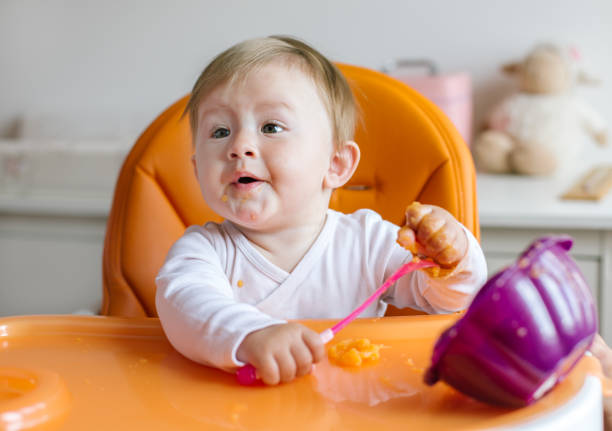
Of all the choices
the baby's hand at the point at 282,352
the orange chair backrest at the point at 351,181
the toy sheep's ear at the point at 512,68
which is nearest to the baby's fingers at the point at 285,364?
the baby's hand at the point at 282,352

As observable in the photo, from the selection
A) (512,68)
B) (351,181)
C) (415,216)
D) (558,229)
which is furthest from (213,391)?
(512,68)

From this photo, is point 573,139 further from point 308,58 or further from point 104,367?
point 104,367

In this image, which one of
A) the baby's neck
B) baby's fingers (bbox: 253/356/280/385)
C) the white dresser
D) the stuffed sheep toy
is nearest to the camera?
baby's fingers (bbox: 253/356/280/385)

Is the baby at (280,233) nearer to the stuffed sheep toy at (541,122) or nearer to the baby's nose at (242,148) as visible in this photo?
the baby's nose at (242,148)

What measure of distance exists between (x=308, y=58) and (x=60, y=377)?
1.45 ft

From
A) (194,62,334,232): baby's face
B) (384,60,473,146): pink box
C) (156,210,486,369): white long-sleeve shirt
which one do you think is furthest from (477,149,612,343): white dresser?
(194,62,334,232): baby's face

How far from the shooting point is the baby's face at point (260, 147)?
0.71 meters

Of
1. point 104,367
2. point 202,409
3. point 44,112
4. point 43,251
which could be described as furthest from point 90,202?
point 202,409

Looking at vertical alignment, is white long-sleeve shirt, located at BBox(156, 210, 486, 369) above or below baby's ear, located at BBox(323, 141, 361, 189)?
below

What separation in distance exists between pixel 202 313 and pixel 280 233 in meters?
0.23

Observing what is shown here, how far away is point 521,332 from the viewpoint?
424 mm

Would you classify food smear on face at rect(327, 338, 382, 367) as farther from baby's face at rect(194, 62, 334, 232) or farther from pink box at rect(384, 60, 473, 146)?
pink box at rect(384, 60, 473, 146)

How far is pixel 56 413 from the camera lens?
1.61 feet

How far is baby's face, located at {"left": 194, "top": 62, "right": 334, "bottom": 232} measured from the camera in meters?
0.71
